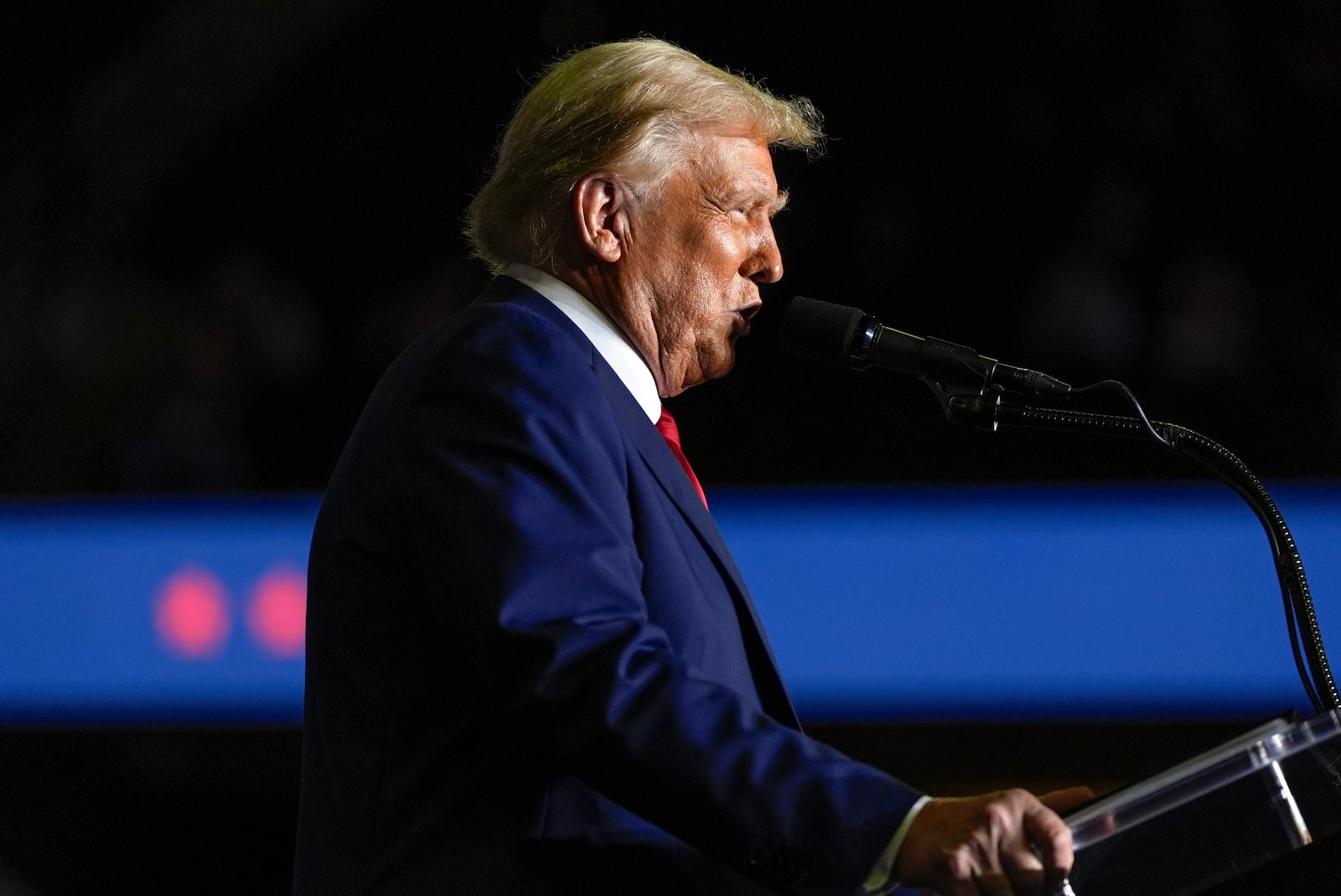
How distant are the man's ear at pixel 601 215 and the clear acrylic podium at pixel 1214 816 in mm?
733

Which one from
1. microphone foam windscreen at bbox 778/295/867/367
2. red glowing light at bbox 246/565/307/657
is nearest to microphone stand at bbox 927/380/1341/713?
microphone foam windscreen at bbox 778/295/867/367

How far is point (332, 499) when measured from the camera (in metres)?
1.20

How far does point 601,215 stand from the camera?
4.51 ft

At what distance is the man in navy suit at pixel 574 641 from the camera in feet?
3.01

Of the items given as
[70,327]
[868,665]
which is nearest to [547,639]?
[868,665]

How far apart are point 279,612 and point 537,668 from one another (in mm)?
1981

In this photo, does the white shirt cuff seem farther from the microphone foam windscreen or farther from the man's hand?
the microphone foam windscreen

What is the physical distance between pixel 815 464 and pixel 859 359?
154cm

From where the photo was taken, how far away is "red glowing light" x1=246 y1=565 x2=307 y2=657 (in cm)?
281

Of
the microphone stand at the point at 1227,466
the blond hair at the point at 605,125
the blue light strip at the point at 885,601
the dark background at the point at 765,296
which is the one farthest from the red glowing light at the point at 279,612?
the microphone stand at the point at 1227,466

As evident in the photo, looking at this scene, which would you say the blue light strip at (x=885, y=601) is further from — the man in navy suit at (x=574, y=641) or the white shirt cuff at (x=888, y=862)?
the white shirt cuff at (x=888, y=862)

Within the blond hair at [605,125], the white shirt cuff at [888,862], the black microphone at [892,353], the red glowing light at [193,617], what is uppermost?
the blond hair at [605,125]

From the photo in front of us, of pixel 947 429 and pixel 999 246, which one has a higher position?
pixel 999 246

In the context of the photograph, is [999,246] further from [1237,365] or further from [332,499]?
[332,499]
